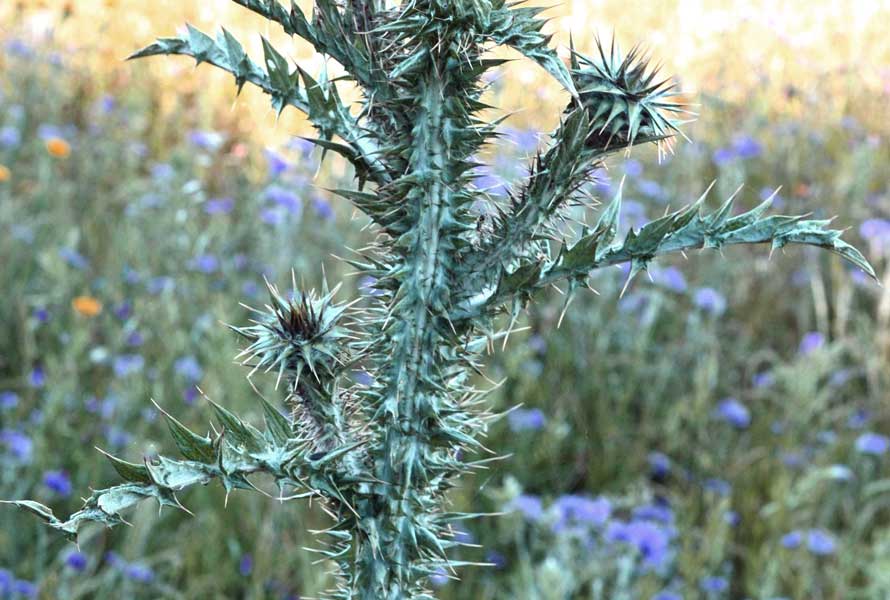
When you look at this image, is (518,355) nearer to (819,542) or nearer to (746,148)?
(819,542)

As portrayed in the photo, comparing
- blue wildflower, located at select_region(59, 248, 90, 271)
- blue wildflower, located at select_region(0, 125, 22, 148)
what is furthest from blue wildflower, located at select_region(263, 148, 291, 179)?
blue wildflower, located at select_region(0, 125, 22, 148)

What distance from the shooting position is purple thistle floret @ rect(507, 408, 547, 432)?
372cm

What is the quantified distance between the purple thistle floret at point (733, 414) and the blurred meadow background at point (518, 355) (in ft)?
0.05

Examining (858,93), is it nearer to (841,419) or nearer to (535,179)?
(841,419)

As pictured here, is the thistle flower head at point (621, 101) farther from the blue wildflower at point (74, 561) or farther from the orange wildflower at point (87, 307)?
the orange wildflower at point (87, 307)

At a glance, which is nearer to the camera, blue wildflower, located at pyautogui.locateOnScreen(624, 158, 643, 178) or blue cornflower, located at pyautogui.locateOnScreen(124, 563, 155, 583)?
blue cornflower, located at pyautogui.locateOnScreen(124, 563, 155, 583)

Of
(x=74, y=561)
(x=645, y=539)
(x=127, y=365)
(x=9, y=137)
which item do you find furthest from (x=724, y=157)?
(x=74, y=561)

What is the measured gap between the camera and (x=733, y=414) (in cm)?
387

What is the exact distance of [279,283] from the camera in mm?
4133

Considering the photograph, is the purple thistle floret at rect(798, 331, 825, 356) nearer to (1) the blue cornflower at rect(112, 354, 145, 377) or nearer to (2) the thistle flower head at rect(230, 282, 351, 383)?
(1) the blue cornflower at rect(112, 354, 145, 377)

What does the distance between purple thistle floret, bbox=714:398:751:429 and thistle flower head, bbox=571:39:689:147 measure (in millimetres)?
2978

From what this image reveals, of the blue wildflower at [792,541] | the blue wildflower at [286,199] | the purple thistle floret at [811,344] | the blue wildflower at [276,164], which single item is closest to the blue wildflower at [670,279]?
the purple thistle floret at [811,344]

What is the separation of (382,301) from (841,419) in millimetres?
3436

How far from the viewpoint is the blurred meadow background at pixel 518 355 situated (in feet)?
10.3
